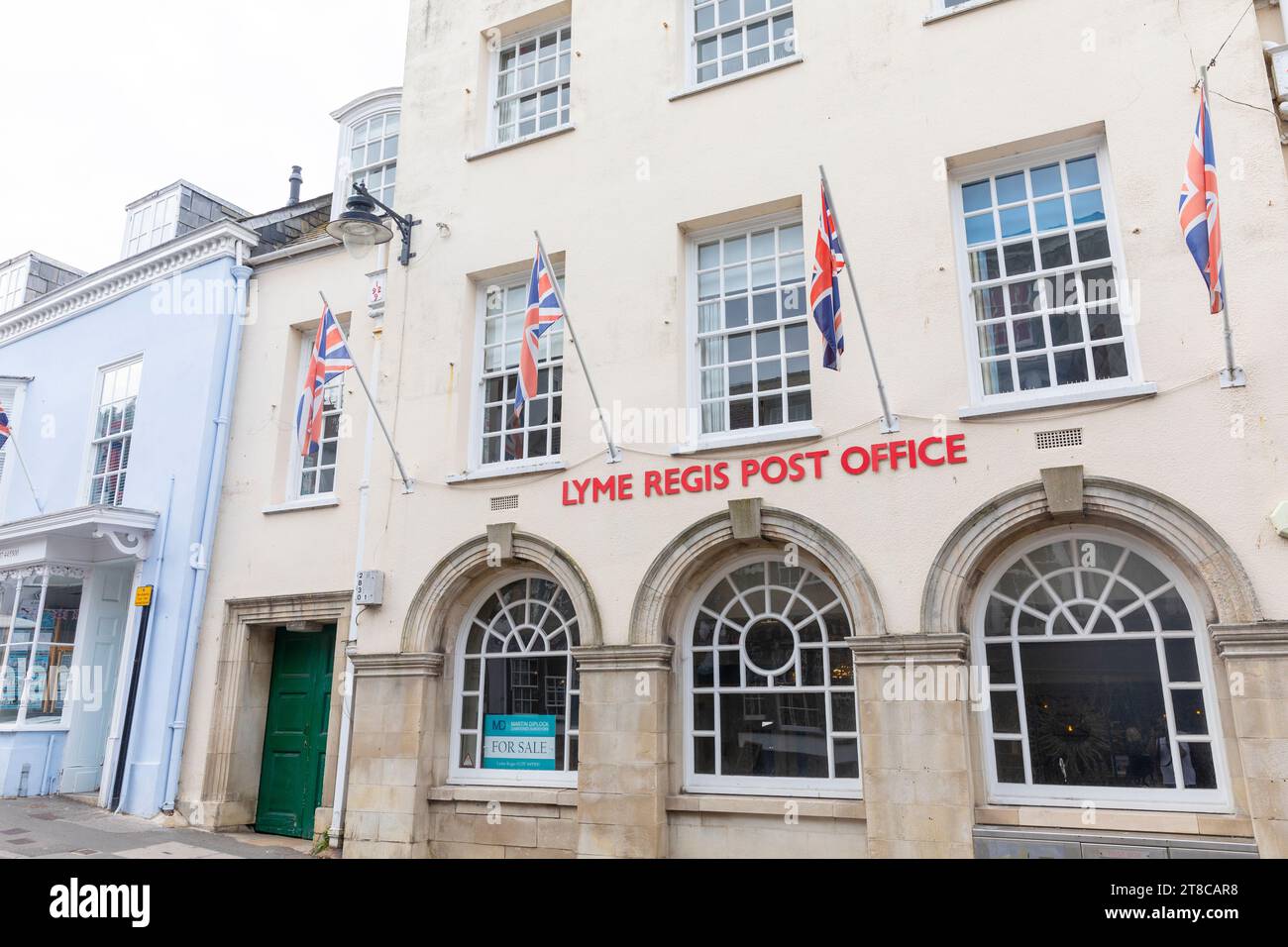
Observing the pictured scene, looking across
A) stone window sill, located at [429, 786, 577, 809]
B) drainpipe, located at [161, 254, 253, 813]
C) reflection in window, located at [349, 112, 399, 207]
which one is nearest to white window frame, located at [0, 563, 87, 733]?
drainpipe, located at [161, 254, 253, 813]

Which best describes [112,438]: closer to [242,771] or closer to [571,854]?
[242,771]

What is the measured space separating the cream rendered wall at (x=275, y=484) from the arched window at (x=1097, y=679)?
7345mm

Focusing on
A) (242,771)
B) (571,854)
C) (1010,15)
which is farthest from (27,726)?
(1010,15)

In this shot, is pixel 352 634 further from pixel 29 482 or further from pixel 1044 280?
pixel 1044 280

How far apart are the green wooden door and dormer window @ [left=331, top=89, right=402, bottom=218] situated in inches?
245

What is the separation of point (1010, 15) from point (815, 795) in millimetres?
7176

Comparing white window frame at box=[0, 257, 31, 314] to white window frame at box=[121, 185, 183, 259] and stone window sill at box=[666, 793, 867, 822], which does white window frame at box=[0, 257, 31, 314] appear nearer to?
white window frame at box=[121, 185, 183, 259]

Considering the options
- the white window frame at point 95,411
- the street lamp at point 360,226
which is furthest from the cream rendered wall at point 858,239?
the white window frame at point 95,411

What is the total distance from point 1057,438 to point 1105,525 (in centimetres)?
77

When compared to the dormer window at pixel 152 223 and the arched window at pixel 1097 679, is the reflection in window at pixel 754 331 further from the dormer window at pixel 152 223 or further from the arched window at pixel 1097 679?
the dormer window at pixel 152 223

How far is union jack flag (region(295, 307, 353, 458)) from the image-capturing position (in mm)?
9799

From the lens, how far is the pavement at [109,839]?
31.1ft

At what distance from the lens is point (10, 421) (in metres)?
15.8

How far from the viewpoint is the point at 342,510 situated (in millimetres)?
11289
